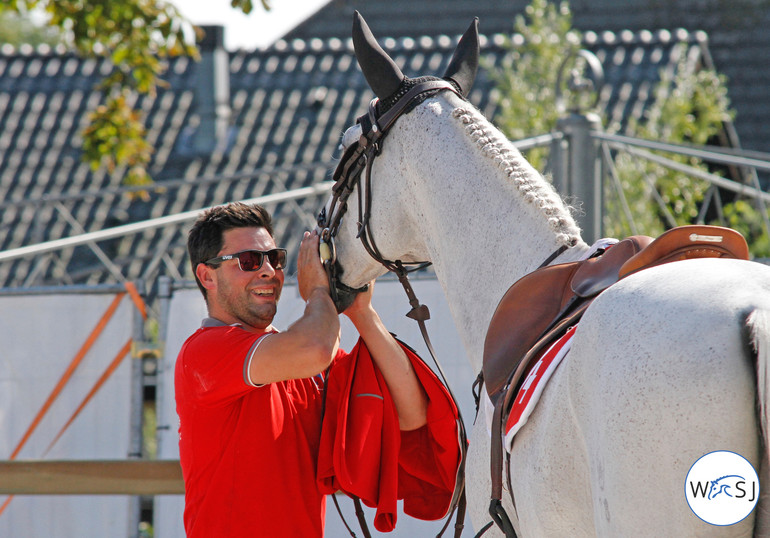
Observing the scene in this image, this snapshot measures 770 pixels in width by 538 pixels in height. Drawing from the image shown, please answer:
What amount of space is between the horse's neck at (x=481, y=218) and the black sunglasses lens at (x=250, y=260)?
56cm

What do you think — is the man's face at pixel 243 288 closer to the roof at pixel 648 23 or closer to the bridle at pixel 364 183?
the bridle at pixel 364 183

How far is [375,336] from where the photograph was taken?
2.85 m

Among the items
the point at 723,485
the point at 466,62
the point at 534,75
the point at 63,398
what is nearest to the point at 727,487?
the point at 723,485

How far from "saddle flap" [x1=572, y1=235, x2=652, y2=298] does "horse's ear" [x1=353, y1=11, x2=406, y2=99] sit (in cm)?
89

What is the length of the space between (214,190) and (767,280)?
9738 millimetres

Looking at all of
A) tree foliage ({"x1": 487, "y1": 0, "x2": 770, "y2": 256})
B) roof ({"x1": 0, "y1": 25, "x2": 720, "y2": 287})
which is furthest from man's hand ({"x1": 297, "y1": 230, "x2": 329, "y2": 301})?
roof ({"x1": 0, "y1": 25, "x2": 720, "y2": 287})

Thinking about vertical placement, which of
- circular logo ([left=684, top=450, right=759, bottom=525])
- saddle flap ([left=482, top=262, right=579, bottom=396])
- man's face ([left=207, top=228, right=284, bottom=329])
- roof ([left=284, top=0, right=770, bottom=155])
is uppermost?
roof ([left=284, top=0, right=770, bottom=155])

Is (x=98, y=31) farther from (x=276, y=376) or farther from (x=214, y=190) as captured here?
(x=276, y=376)

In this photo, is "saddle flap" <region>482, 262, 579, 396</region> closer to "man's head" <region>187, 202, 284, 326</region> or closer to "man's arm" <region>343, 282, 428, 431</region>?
"man's arm" <region>343, 282, 428, 431</region>

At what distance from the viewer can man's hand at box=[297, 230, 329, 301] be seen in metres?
2.82

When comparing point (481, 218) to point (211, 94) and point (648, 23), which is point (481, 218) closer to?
point (211, 94)

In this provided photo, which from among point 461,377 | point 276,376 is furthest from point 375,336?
point 461,377

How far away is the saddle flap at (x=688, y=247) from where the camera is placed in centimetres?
190

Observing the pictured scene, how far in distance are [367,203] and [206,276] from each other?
0.58 metres
